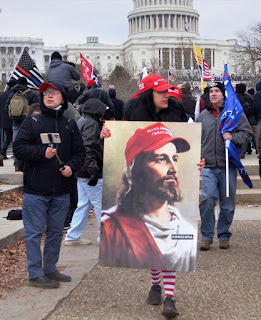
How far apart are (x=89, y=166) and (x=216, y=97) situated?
1.59 metres

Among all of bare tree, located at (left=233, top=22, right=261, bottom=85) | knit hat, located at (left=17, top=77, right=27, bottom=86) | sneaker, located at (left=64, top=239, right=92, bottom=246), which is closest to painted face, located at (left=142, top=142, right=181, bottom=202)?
sneaker, located at (left=64, top=239, right=92, bottom=246)

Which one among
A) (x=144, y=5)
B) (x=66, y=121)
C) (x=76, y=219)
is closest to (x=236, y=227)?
(x=76, y=219)

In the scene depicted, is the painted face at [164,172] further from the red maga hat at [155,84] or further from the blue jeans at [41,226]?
the blue jeans at [41,226]

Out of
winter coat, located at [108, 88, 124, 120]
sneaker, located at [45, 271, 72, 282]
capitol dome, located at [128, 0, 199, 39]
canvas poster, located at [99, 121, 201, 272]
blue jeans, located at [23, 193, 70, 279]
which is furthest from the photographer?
capitol dome, located at [128, 0, 199, 39]

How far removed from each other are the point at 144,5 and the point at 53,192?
128 metres

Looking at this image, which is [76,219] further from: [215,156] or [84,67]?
[84,67]

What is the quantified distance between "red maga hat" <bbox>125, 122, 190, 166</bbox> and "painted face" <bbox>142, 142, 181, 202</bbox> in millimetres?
37

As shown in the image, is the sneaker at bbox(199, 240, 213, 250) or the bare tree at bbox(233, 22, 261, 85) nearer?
the sneaker at bbox(199, 240, 213, 250)

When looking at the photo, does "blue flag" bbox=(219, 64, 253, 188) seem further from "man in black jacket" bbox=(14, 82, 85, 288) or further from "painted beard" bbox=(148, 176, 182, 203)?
"painted beard" bbox=(148, 176, 182, 203)

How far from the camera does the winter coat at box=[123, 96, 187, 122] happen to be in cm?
521

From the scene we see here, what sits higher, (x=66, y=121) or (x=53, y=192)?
(x=66, y=121)

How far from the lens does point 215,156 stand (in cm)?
739

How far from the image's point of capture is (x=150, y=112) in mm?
5219

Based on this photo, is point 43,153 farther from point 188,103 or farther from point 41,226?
point 188,103
